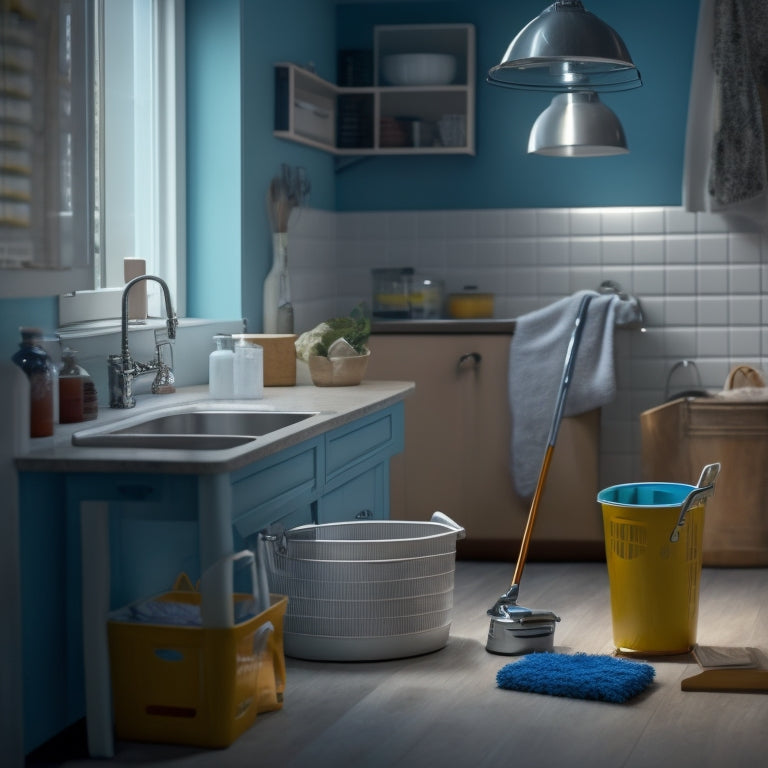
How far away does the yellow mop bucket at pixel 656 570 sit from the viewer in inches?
144

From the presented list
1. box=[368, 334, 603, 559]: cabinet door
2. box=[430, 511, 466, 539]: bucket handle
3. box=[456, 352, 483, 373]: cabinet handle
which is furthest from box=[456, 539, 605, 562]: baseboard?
box=[430, 511, 466, 539]: bucket handle

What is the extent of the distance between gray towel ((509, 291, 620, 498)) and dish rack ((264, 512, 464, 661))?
147 centimetres

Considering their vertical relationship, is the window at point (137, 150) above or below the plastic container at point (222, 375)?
above

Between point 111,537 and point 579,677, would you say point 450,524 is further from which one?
point 111,537

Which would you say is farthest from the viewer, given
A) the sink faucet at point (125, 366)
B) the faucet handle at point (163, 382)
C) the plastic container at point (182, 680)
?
the faucet handle at point (163, 382)

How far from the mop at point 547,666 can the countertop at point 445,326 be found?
1359mm

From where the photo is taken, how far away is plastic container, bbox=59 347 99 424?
10.6 ft

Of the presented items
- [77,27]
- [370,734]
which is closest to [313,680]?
[370,734]

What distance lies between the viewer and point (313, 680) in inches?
137

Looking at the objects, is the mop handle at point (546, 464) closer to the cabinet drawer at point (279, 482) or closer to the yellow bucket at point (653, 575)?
the yellow bucket at point (653, 575)

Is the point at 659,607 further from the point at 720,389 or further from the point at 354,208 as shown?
the point at 354,208

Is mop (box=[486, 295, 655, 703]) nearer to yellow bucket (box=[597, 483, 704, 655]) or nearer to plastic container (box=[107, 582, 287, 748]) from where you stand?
yellow bucket (box=[597, 483, 704, 655])

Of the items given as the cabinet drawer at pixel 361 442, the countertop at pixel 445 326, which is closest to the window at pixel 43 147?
the cabinet drawer at pixel 361 442

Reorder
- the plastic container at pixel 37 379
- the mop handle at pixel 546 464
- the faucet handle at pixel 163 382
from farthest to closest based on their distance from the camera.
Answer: the mop handle at pixel 546 464 < the faucet handle at pixel 163 382 < the plastic container at pixel 37 379
